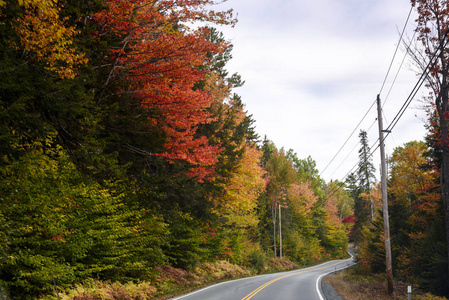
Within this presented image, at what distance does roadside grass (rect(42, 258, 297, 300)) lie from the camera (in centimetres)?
886

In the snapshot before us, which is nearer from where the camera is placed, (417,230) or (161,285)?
(161,285)

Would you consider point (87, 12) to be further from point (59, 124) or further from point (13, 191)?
point (13, 191)

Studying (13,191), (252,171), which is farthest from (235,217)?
(13,191)

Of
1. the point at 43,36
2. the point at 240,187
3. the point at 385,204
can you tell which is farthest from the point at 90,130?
the point at 240,187

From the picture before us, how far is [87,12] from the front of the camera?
352 inches

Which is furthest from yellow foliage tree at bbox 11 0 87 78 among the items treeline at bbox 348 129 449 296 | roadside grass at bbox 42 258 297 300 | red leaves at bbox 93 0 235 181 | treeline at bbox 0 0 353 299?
treeline at bbox 348 129 449 296

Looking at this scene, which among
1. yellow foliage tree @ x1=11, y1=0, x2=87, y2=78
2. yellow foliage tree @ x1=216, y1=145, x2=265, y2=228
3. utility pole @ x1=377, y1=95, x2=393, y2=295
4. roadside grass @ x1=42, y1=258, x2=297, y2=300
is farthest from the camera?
yellow foliage tree @ x1=216, y1=145, x2=265, y2=228

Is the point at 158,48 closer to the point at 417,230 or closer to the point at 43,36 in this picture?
the point at 43,36

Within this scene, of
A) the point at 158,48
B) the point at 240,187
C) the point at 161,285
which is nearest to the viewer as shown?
the point at 158,48

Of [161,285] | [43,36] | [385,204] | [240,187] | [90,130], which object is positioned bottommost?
[161,285]

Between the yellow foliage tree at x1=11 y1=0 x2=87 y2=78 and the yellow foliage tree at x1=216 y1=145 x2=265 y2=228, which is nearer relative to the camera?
the yellow foliage tree at x1=11 y1=0 x2=87 y2=78

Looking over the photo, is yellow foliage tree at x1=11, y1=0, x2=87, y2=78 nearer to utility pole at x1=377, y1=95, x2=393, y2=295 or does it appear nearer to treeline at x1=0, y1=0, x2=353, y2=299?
treeline at x1=0, y1=0, x2=353, y2=299

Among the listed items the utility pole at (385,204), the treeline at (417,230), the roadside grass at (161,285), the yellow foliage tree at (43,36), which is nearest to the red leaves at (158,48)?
the yellow foliage tree at (43,36)

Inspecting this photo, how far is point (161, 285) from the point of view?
14.0 metres
